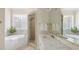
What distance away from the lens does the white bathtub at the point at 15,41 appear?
1.99 m

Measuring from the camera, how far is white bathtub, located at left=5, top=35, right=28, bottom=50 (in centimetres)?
199

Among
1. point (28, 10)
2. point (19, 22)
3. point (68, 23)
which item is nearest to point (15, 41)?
point (19, 22)

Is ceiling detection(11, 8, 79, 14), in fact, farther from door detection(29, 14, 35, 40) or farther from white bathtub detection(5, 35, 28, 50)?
white bathtub detection(5, 35, 28, 50)

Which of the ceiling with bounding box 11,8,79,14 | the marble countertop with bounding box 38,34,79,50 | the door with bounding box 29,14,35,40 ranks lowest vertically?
the marble countertop with bounding box 38,34,79,50

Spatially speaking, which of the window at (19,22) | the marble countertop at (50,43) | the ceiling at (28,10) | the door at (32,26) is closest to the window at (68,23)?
the ceiling at (28,10)

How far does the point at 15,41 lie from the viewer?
202 centimetres

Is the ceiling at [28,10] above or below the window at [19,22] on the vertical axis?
above

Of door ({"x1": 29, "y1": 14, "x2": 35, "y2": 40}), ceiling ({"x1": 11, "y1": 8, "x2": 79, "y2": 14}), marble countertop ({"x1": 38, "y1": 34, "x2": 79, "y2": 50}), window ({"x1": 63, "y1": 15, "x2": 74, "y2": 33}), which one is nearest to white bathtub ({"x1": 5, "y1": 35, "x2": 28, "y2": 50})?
door ({"x1": 29, "y1": 14, "x2": 35, "y2": 40})

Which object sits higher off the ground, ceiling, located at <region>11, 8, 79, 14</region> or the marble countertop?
ceiling, located at <region>11, 8, 79, 14</region>

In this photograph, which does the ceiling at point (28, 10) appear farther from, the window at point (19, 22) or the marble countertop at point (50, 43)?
the marble countertop at point (50, 43)

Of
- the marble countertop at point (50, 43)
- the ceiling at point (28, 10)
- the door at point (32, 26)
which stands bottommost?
the marble countertop at point (50, 43)

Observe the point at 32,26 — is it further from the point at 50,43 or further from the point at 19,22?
the point at 50,43
